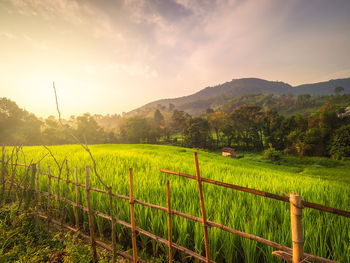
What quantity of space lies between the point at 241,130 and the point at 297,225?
52.0m

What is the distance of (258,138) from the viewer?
149 feet

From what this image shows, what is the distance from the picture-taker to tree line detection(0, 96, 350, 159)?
35344 millimetres

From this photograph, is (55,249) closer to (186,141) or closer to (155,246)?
(155,246)

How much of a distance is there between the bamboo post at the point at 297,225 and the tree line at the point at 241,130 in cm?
3089

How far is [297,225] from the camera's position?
3.81 ft

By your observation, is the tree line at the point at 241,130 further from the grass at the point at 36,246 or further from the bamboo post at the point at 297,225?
the bamboo post at the point at 297,225

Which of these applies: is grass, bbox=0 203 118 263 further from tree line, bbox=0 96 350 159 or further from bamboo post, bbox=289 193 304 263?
tree line, bbox=0 96 350 159

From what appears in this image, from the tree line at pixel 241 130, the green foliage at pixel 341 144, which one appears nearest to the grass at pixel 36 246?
the tree line at pixel 241 130

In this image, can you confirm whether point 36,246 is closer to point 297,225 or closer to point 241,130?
point 297,225

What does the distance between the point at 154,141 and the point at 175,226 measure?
58.2 meters

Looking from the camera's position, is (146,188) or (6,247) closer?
(6,247)

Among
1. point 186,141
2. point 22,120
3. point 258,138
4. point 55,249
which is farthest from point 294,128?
point 22,120

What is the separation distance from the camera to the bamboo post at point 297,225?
1.15 metres

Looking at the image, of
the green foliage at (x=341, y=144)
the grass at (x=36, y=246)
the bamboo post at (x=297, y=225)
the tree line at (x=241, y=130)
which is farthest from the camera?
the tree line at (x=241, y=130)
